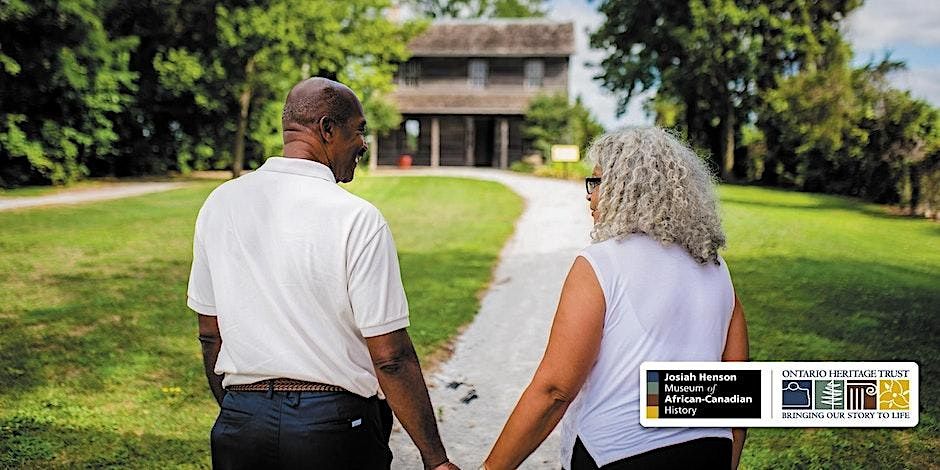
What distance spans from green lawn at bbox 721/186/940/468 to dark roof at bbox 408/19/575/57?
894 inches

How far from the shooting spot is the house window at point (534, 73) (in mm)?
36219

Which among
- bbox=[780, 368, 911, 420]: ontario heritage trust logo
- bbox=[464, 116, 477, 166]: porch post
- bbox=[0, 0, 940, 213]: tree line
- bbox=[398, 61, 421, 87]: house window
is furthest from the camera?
bbox=[398, 61, 421, 87]: house window

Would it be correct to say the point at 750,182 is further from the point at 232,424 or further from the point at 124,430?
the point at 232,424

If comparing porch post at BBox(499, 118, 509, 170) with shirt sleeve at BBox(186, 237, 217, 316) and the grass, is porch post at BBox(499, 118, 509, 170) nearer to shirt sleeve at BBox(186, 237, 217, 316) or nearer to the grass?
the grass

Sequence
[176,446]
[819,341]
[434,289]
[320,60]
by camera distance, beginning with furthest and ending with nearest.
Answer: [320,60] → [434,289] → [819,341] → [176,446]

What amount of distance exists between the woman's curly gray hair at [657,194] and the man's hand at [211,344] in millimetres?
1188

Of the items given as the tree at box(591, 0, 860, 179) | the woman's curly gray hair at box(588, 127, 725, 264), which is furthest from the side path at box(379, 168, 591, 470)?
the tree at box(591, 0, 860, 179)

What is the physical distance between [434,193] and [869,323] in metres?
15.6

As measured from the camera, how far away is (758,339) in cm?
739

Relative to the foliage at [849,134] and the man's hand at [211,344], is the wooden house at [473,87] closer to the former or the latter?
the foliage at [849,134]

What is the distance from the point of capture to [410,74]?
122 ft

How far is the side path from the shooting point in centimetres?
491

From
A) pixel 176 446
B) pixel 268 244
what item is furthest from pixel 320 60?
pixel 268 244

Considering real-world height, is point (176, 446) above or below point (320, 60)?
below
